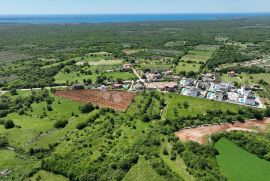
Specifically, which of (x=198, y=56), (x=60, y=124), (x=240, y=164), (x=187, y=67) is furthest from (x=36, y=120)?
(x=198, y=56)

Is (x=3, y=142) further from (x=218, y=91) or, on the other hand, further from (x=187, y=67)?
(x=187, y=67)

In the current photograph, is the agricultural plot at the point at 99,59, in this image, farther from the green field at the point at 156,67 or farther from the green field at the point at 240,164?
the green field at the point at 240,164

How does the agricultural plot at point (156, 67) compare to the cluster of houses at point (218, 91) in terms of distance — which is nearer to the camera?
the cluster of houses at point (218, 91)

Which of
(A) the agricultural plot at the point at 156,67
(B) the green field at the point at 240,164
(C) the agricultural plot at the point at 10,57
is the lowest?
(C) the agricultural plot at the point at 10,57

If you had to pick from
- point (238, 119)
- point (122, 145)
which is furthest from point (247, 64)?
point (122, 145)

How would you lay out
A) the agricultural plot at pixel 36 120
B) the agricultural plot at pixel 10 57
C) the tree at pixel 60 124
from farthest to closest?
the agricultural plot at pixel 10 57, the tree at pixel 60 124, the agricultural plot at pixel 36 120

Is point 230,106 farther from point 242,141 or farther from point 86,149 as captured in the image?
point 86,149

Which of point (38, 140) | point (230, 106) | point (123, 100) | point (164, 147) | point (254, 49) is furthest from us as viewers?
point (254, 49)

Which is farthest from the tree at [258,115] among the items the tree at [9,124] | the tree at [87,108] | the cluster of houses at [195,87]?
the tree at [9,124]
